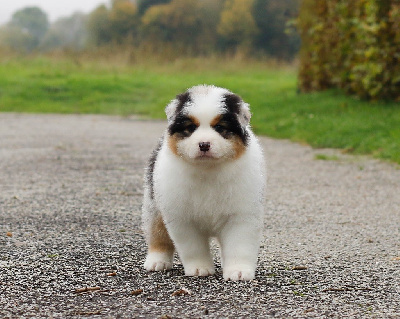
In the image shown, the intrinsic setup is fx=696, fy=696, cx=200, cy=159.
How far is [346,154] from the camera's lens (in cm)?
1114

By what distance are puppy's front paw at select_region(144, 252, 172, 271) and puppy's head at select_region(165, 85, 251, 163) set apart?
2.65ft

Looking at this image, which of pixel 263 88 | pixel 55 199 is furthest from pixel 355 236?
pixel 263 88

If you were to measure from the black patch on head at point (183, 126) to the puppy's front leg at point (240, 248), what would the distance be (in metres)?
0.61

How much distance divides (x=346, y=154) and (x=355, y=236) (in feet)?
18.3

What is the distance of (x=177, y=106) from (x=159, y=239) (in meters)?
0.94

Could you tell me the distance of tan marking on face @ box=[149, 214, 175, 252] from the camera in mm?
4570

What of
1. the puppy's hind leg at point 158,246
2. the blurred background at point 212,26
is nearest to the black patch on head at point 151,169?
the puppy's hind leg at point 158,246

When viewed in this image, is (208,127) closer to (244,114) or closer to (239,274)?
(244,114)

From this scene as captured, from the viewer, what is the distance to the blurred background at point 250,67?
43.0ft

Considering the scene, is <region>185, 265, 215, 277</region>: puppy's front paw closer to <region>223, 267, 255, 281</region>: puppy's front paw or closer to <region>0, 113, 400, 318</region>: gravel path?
<region>0, 113, 400, 318</region>: gravel path

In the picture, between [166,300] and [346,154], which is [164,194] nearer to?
[166,300]

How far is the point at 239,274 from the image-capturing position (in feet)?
13.6

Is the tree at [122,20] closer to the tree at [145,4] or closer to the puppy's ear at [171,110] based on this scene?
the tree at [145,4]

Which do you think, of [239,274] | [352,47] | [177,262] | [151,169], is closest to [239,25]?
[352,47]
